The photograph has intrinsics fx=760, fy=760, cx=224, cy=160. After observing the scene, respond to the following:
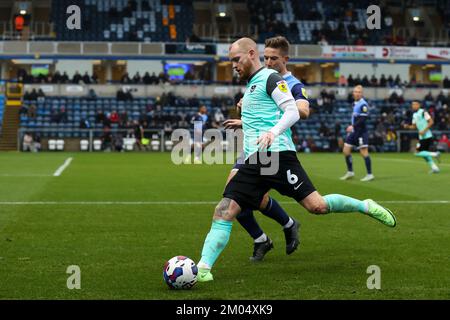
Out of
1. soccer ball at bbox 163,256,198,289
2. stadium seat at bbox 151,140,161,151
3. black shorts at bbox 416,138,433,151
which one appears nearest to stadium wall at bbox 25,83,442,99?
stadium seat at bbox 151,140,161,151

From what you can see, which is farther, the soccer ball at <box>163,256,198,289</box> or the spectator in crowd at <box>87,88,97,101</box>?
the spectator in crowd at <box>87,88,97,101</box>

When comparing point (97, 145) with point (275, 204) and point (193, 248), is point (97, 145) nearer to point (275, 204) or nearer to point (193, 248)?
point (193, 248)

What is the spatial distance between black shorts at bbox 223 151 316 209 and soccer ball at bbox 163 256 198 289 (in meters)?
0.87

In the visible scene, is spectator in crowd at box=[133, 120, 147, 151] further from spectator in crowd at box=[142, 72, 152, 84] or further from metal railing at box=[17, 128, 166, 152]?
spectator in crowd at box=[142, 72, 152, 84]

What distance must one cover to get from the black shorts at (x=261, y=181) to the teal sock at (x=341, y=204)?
341mm

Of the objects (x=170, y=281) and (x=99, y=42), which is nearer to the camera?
(x=170, y=281)

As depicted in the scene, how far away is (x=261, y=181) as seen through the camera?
7480 mm

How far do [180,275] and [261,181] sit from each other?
1.31 metres

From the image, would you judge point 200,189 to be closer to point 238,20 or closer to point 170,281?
point 170,281

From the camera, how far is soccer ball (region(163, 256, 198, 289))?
22.3 feet


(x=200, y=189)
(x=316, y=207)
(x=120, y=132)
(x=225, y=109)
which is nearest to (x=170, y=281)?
(x=316, y=207)

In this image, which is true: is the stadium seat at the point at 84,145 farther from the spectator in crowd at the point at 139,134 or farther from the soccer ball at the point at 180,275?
the soccer ball at the point at 180,275

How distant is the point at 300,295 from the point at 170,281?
1187 mm

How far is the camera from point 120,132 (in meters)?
48.1
